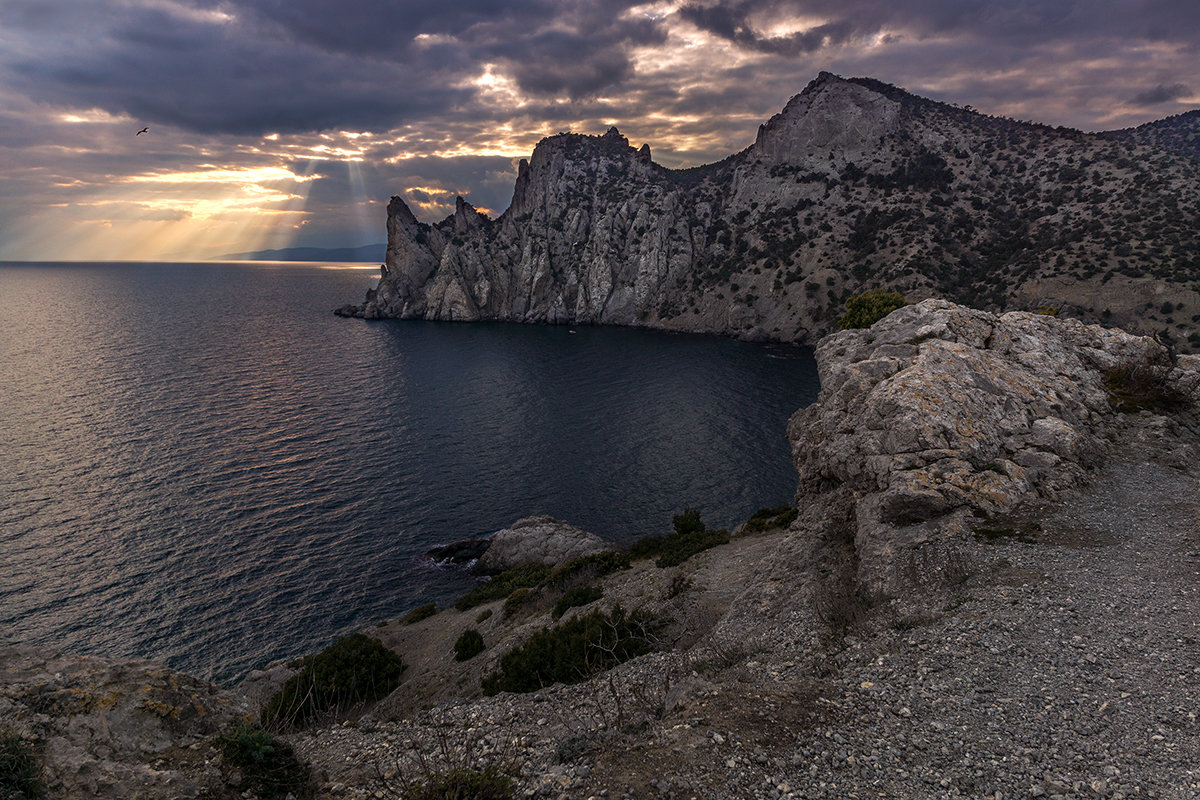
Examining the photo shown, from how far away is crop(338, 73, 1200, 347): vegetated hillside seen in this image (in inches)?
3408

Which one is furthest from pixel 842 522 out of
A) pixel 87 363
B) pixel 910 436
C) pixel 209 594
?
pixel 87 363

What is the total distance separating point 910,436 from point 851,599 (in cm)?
743

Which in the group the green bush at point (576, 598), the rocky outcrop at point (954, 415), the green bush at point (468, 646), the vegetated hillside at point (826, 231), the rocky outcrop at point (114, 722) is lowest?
→ the green bush at point (468, 646)

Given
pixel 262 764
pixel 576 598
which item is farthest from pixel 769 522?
pixel 262 764

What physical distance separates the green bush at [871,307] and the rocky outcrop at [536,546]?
40.4 metres

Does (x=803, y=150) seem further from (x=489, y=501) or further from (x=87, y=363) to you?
(x=87, y=363)

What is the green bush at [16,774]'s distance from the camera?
750cm

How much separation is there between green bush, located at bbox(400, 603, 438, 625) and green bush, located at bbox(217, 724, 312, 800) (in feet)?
93.3

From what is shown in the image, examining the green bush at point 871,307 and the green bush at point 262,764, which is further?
the green bush at point 871,307

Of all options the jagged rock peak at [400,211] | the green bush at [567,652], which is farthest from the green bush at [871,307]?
the jagged rock peak at [400,211]

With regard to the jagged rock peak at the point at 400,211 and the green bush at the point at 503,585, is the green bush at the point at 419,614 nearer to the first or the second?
the green bush at the point at 503,585

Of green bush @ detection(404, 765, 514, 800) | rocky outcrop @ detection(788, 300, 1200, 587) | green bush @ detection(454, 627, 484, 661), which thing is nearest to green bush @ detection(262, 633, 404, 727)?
green bush @ detection(454, 627, 484, 661)

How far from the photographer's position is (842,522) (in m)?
21.0

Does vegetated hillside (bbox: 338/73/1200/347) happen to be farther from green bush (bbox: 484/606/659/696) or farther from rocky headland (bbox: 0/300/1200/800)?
green bush (bbox: 484/606/659/696)
